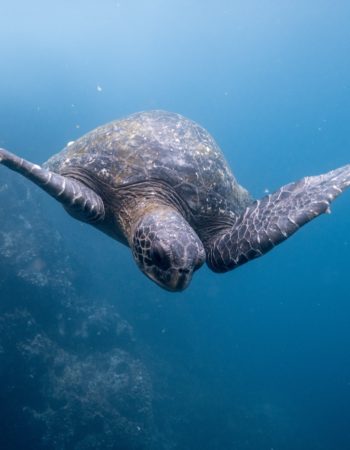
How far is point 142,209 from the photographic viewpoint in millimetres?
4922

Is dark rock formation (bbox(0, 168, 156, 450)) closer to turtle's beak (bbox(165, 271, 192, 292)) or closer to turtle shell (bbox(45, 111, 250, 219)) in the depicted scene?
turtle shell (bbox(45, 111, 250, 219))

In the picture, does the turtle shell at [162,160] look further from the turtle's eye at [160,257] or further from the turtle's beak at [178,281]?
the turtle's beak at [178,281]

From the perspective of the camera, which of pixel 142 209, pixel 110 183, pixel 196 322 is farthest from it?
pixel 196 322

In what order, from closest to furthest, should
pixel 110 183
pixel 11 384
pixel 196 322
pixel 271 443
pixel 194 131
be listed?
pixel 110 183 → pixel 194 131 → pixel 11 384 → pixel 271 443 → pixel 196 322

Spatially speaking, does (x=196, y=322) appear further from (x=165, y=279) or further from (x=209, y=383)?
(x=165, y=279)

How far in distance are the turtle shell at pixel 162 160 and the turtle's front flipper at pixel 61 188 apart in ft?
1.53

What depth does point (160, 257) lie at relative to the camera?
3.79m

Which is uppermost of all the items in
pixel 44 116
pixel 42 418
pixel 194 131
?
pixel 44 116

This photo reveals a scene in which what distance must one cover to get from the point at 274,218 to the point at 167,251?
1.90m

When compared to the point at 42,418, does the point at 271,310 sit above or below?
above

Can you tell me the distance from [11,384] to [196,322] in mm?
15635

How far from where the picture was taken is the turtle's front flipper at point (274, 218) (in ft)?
15.6

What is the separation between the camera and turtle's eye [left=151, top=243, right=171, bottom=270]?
12.3 feet

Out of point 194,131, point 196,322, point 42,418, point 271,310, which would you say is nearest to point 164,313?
point 196,322
